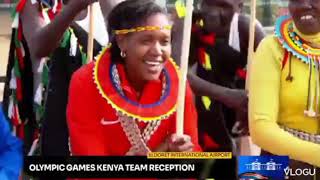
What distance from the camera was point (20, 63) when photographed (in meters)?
3.41

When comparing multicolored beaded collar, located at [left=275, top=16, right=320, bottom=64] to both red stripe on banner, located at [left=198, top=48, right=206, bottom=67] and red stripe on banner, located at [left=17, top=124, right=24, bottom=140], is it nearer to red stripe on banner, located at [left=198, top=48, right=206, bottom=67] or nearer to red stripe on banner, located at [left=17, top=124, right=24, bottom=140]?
red stripe on banner, located at [left=198, top=48, right=206, bottom=67]

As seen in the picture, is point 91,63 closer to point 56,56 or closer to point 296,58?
point 56,56

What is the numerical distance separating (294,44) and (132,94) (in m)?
0.66

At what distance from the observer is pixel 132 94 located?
338 cm

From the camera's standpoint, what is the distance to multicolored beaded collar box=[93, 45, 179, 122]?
11.1 feet

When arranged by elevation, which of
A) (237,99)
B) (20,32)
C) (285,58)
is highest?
(20,32)

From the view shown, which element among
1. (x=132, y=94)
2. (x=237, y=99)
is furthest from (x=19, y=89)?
(x=237, y=99)

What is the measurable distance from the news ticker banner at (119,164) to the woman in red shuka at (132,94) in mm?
46

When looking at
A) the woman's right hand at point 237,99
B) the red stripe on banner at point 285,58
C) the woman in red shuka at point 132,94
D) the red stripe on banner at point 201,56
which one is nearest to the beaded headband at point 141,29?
the woman in red shuka at point 132,94

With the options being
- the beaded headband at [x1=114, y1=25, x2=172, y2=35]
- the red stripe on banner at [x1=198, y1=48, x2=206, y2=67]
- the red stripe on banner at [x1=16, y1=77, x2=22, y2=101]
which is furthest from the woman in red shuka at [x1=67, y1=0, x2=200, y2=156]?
the red stripe on banner at [x1=16, y1=77, x2=22, y2=101]

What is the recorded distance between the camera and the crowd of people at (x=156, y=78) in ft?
11.0

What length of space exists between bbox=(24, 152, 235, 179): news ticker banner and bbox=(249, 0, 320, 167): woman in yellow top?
259mm

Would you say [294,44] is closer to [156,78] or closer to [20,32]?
[156,78]

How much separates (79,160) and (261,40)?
851 millimetres
